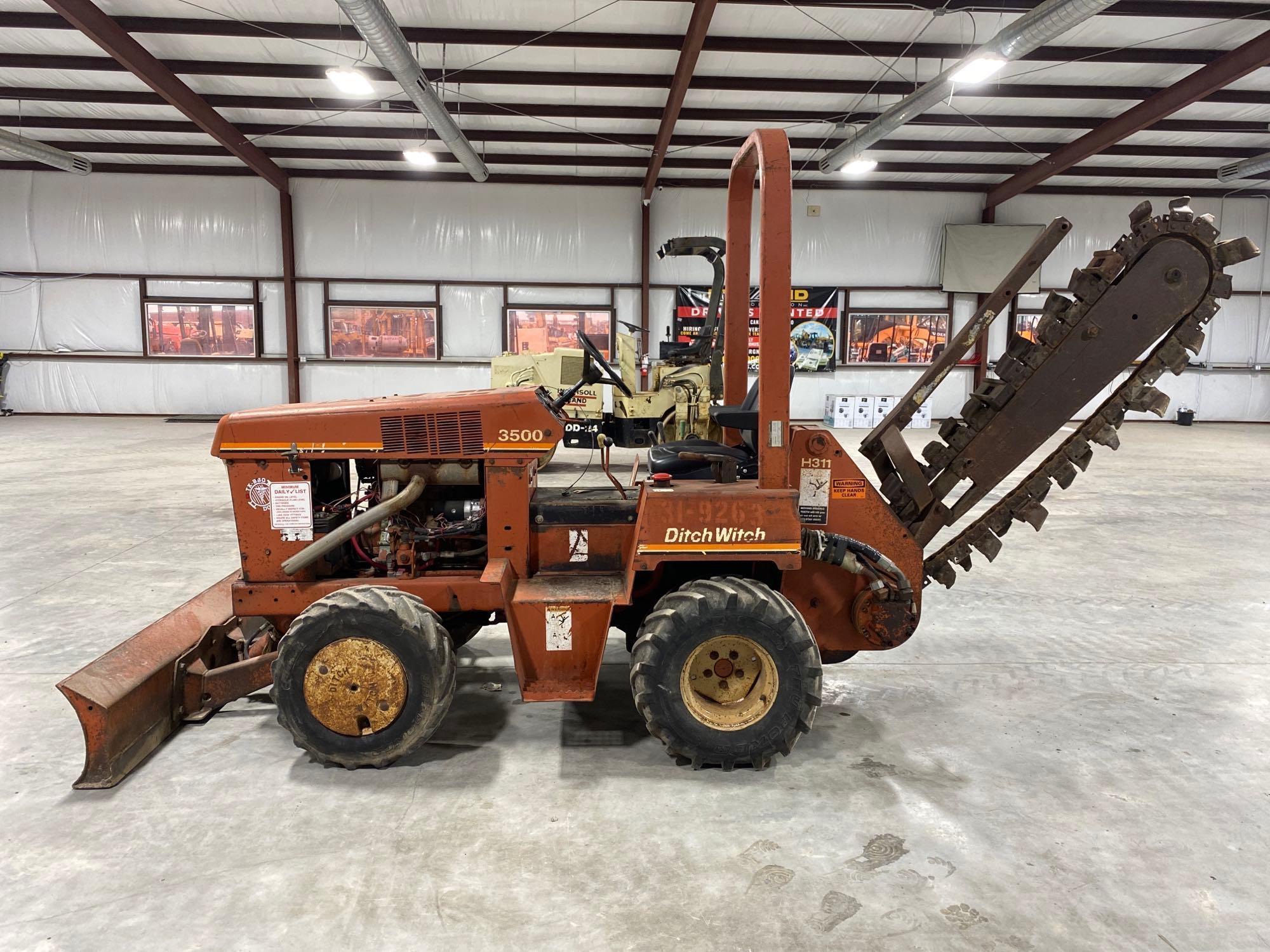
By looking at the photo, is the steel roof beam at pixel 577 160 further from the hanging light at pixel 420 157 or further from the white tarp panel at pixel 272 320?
the white tarp panel at pixel 272 320

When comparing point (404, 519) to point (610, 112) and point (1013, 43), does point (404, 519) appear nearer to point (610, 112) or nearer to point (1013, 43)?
point (1013, 43)

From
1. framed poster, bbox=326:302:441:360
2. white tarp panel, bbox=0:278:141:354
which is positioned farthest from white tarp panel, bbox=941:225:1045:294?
white tarp panel, bbox=0:278:141:354

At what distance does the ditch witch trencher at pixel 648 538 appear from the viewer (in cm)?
299

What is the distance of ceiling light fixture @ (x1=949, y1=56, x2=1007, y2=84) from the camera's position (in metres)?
9.99

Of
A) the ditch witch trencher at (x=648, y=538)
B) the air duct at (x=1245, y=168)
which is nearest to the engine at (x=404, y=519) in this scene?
the ditch witch trencher at (x=648, y=538)

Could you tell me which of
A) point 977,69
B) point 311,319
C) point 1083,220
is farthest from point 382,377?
point 1083,220

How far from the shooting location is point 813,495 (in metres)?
3.55

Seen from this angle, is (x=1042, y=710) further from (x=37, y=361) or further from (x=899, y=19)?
(x=37, y=361)

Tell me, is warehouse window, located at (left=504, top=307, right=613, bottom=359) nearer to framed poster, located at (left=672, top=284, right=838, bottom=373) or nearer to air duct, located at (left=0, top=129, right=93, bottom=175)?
framed poster, located at (left=672, top=284, right=838, bottom=373)

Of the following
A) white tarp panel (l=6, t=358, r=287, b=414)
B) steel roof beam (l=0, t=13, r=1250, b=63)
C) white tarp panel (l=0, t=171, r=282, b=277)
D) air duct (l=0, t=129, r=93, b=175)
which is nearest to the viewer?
steel roof beam (l=0, t=13, r=1250, b=63)

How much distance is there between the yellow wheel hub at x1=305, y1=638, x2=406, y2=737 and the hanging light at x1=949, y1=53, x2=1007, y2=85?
426 inches

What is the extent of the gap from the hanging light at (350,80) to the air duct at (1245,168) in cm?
Answer: 1724

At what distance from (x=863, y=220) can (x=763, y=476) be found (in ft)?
54.7

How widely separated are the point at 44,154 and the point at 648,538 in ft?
56.9
